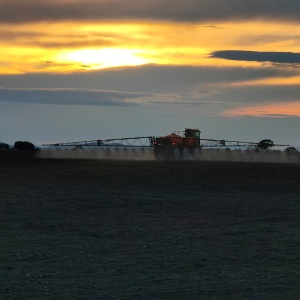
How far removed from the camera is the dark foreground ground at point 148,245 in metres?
12.4

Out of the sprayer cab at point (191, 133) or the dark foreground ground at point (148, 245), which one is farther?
the sprayer cab at point (191, 133)

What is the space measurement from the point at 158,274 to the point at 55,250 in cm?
356

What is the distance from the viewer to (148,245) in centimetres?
1686

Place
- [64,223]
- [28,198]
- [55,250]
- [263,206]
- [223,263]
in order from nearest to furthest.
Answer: [223,263] → [55,250] → [64,223] → [263,206] → [28,198]

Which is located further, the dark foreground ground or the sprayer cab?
the sprayer cab

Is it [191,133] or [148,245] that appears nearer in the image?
[148,245]

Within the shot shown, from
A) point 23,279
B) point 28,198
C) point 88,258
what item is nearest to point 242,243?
point 88,258

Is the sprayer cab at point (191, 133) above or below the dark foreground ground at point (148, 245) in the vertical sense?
above

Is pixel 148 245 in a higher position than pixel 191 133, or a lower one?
lower

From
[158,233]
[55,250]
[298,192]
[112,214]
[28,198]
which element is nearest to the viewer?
[55,250]

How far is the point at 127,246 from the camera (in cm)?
1677

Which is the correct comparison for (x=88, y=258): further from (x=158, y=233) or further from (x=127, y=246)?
(x=158, y=233)

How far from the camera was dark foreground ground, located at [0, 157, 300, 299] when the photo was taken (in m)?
12.4

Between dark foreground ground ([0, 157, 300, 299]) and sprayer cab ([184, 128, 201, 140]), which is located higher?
sprayer cab ([184, 128, 201, 140])
